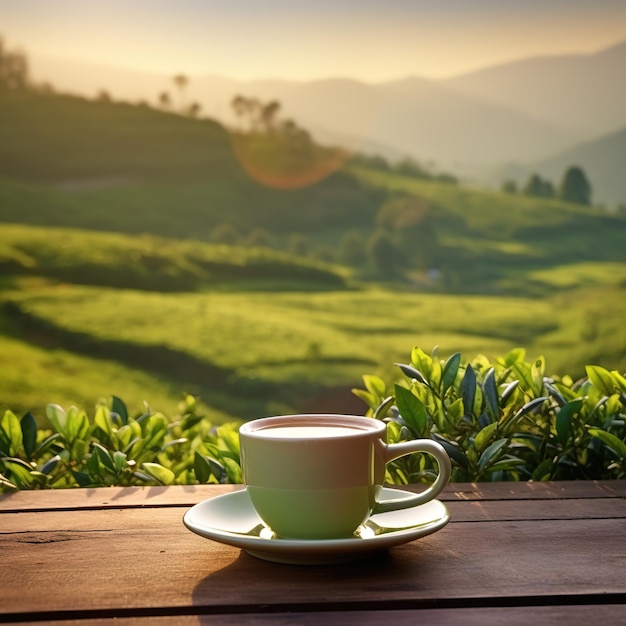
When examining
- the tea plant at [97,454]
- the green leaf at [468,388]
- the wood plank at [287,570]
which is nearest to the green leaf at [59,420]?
the tea plant at [97,454]

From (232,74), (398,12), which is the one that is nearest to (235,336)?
(232,74)

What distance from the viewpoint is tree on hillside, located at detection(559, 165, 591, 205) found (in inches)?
424

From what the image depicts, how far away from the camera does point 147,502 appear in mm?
879

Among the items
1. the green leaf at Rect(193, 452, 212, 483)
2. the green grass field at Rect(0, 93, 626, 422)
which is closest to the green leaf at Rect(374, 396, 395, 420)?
the green leaf at Rect(193, 452, 212, 483)

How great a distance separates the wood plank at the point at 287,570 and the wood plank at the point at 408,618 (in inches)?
0.5

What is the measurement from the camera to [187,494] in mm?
922

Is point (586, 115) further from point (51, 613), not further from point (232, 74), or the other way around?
point (51, 613)

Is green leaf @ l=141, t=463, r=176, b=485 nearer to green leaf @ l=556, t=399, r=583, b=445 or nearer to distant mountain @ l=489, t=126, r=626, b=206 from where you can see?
green leaf @ l=556, t=399, r=583, b=445

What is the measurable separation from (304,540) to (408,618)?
0.38ft

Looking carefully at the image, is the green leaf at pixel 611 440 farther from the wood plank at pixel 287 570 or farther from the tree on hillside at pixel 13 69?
the tree on hillside at pixel 13 69

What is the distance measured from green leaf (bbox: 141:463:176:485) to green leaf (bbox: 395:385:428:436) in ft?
1.03

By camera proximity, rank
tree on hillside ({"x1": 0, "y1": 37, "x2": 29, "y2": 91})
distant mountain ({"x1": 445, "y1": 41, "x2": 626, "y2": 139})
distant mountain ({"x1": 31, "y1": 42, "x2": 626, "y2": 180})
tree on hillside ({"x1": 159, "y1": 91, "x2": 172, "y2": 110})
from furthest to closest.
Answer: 1. distant mountain ({"x1": 445, "y1": 41, "x2": 626, "y2": 139})
2. distant mountain ({"x1": 31, "y1": 42, "x2": 626, "y2": 180})
3. tree on hillside ({"x1": 159, "y1": 91, "x2": 172, "y2": 110})
4. tree on hillside ({"x1": 0, "y1": 37, "x2": 29, "y2": 91})

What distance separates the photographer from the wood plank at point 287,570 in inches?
22.6

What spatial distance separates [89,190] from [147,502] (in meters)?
9.46
